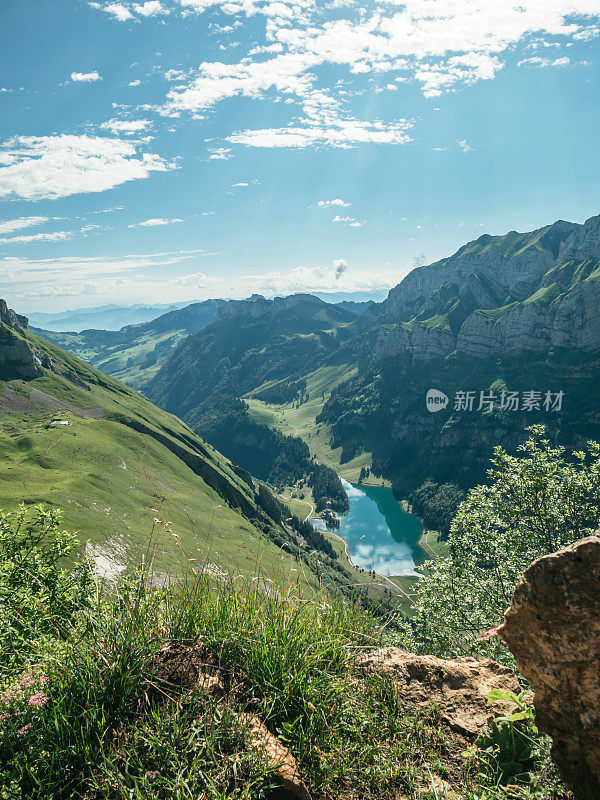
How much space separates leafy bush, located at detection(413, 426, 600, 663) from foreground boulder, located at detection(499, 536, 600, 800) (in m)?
18.3

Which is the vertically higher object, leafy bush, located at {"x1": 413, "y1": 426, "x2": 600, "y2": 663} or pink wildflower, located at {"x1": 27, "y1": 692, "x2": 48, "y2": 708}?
pink wildflower, located at {"x1": 27, "y1": 692, "x2": 48, "y2": 708}

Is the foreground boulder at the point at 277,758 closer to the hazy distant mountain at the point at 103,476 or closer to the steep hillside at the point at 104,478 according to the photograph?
the steep hillside at the point at 104,478

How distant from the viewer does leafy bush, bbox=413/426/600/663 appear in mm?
21359

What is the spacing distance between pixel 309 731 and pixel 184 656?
5.91 ft

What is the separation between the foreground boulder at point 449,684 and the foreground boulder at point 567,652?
1.20 meters

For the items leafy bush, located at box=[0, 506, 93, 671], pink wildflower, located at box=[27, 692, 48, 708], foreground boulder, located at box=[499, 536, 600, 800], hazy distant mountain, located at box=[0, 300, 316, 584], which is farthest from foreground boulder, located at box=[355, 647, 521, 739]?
leafy bush, located at box=[0, 506, 93, 671]

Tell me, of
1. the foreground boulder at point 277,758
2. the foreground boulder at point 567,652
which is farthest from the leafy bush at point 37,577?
the foreground boulder at point 567,652

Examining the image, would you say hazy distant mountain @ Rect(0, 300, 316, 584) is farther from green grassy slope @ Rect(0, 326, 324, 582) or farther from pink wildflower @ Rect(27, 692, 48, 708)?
pink wildflower @ Rect(27, 692, 48, 708)

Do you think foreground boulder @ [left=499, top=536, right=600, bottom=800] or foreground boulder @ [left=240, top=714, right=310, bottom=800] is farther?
foreground boulder @ [left=499, top=536, right=600, bottom=800]

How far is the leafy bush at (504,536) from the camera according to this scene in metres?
21.4

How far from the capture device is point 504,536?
23062mm

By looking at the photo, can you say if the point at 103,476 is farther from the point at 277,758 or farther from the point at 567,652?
the point at 567,652

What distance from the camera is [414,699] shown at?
19.6 ft

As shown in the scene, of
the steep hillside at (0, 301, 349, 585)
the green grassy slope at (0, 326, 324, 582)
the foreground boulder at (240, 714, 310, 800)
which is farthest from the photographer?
the green grassy slope at (0, 326, 324, 582)
